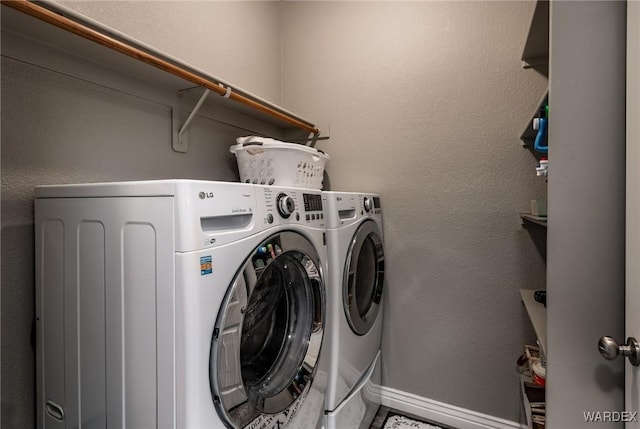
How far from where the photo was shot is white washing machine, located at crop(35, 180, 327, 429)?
29.7 inches

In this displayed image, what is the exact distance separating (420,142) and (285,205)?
116 cm

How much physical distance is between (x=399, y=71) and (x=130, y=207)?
167 centimetres

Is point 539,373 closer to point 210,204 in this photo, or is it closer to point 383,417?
point 383,417

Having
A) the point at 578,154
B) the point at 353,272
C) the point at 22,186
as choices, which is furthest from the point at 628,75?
the point at 22,186

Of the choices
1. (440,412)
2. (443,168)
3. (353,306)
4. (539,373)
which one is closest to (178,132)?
(353,306)

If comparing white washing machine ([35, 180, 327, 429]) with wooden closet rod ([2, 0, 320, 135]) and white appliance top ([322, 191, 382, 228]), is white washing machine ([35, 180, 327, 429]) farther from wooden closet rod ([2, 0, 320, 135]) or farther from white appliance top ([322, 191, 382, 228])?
wooden closet rod ([2, 0, 320, 135])

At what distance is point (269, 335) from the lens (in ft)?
4.01

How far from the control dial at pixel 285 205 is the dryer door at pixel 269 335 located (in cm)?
7

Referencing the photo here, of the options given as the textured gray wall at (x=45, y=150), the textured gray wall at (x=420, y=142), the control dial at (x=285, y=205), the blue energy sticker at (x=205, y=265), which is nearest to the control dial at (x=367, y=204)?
the textured gray wall at (x=420, y=142)

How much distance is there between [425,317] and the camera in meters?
1.90

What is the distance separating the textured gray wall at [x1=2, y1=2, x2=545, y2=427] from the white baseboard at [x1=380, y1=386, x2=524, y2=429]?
0.12ft

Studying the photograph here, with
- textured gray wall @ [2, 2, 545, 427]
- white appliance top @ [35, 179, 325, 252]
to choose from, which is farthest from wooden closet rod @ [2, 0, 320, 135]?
white appliance top @ [35, 179, 325, 252]

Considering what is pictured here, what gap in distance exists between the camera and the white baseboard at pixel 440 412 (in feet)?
5.77

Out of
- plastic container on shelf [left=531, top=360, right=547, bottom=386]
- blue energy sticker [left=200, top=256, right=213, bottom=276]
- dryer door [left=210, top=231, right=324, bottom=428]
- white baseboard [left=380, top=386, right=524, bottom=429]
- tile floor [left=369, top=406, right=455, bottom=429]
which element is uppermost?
blue energy sticker [left=200, top=256, right=213, bottom=276]
